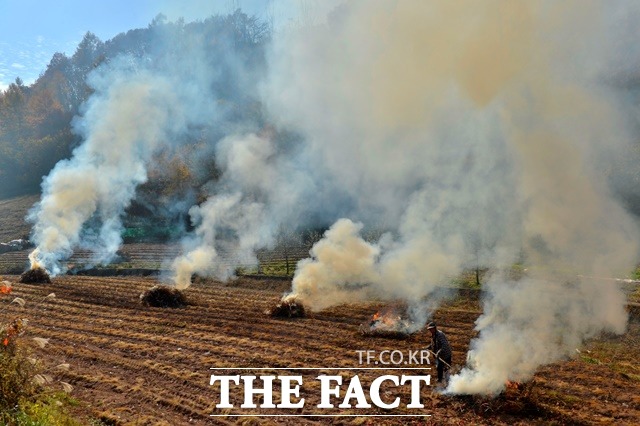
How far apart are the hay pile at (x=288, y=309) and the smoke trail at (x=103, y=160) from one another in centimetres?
2005

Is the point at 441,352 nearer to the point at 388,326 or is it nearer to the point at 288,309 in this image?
the point at 388,326

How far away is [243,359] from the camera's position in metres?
14.2

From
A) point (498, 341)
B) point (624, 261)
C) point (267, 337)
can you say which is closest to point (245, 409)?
point (267, 337)

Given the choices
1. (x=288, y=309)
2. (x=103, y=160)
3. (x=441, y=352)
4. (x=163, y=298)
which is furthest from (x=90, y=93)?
(x=441, y=352)

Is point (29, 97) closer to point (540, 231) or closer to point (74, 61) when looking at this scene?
point (74, 61)

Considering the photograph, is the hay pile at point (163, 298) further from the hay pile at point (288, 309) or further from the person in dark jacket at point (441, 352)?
the person in dark jacket at point (441, 352)

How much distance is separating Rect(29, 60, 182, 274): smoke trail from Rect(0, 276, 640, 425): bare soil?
37.9ft

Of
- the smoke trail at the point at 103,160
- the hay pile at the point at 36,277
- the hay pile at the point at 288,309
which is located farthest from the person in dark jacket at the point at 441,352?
the smoke trail at the point at 103,160

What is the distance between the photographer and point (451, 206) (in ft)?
67.3

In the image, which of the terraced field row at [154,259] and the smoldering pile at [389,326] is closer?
the smoldering pile at [389,326]

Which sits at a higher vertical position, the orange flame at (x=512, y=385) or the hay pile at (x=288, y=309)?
the hay pile at (x=288, y=309)

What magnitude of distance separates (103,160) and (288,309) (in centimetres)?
2331

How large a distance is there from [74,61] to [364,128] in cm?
7122

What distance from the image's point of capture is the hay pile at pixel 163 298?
2166 centimetres
